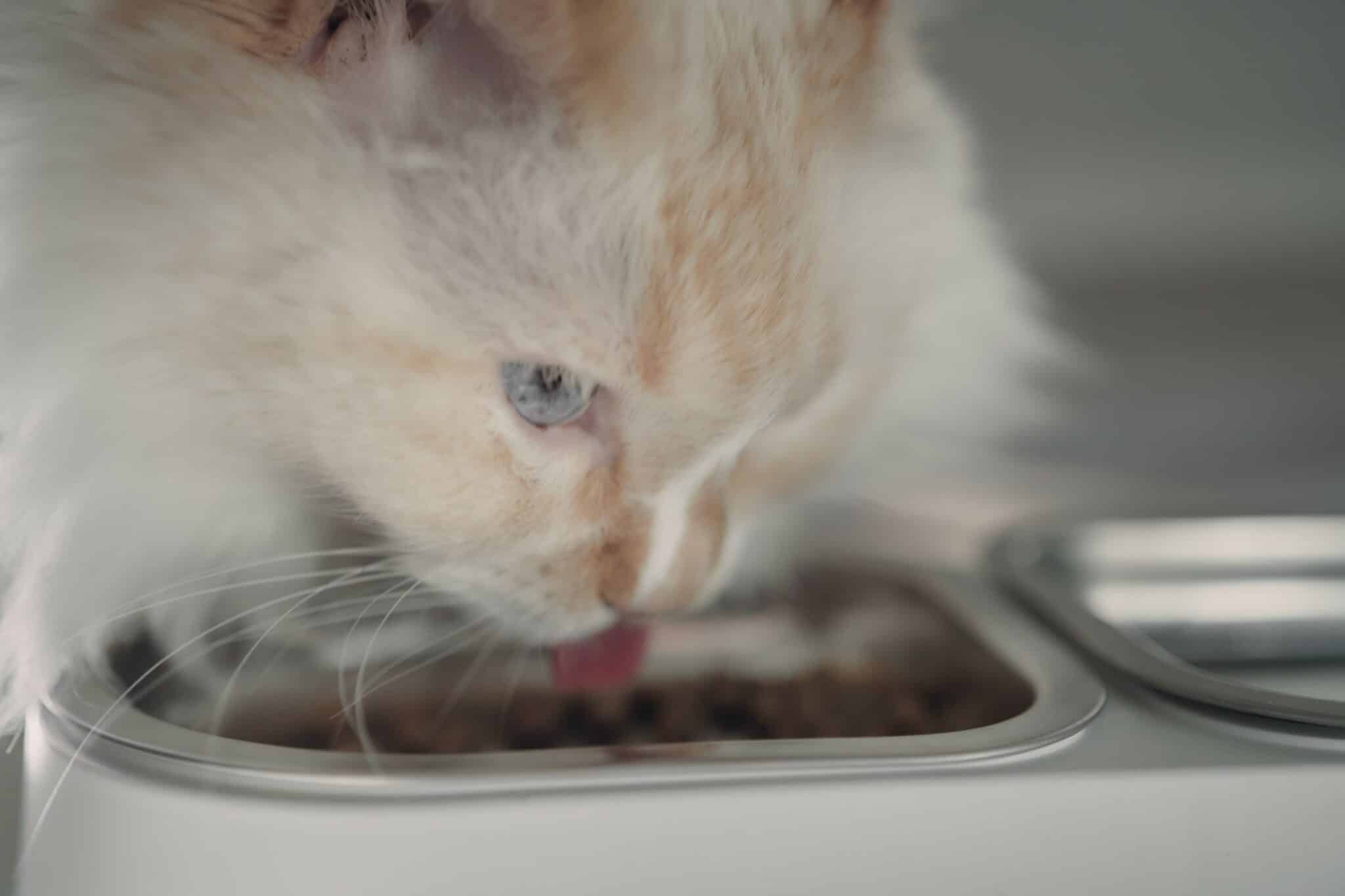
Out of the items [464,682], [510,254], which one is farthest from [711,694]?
[510,254]

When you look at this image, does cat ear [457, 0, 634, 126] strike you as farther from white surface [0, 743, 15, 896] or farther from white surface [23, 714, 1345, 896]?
white surface [0, 743, 15, 896]

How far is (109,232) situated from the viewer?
0.72 meters

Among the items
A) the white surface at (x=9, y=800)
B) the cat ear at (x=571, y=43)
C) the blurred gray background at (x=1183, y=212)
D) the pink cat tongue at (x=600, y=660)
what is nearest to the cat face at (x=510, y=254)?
the cat ear at (x=571, y=43)

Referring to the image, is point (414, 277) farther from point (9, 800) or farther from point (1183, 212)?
point (1183, 212)

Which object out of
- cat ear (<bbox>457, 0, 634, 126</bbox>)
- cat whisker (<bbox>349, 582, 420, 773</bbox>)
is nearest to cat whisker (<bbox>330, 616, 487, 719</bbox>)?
cat whisker (<bbox>349, 582, 420, 773</bbox>)

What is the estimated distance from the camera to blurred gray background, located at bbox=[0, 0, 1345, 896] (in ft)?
4.09

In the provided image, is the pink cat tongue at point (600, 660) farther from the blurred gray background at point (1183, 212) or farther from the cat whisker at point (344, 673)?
the blurred gray background at point (1183, 212)

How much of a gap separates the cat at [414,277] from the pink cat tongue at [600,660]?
0.32 ft

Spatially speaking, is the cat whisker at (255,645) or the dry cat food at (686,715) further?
the dry cat food at (686,715)

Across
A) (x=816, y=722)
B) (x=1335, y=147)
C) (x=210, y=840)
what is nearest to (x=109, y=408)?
(x=210, y=840)

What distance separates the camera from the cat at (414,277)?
69 cm

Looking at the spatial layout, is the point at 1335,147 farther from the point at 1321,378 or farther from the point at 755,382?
the point at 755,382

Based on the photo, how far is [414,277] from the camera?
0.70m

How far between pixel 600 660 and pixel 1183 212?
84 centimetres
